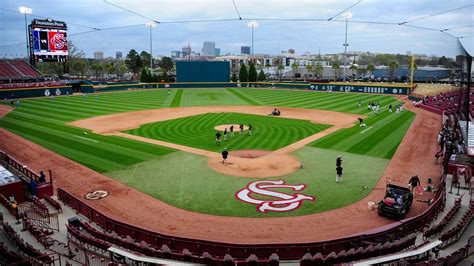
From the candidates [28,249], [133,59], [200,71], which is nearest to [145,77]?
[200,71]

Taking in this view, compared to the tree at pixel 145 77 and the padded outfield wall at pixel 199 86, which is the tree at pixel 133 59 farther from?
the padded outfield wall at pixel 199 86

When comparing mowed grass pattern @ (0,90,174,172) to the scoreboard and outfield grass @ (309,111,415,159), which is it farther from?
the scoreboard

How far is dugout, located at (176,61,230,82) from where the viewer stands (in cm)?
10850

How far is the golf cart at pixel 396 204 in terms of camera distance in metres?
17.1

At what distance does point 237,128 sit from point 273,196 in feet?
66.0

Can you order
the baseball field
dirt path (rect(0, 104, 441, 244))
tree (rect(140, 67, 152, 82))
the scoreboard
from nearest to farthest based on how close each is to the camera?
dirt path (rect(0, 104, 441, 244)) < the baseball field < the scoreboard < tree (rect(140, 67, 152, 82))

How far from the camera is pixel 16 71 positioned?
91750 millimetres

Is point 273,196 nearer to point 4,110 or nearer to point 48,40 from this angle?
point 4,110

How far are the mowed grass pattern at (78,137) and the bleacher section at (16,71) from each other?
1406 inches

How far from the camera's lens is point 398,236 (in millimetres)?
14414

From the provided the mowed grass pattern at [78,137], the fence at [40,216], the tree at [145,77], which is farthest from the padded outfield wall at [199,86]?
the fence at [40,216]

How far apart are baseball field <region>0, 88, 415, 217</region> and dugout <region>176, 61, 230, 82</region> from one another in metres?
54.8

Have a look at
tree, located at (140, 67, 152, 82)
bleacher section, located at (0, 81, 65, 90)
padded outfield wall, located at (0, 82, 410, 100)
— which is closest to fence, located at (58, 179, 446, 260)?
padded outfield wall, located at (0, 82, 410, 100)

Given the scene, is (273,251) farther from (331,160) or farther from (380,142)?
(380,142)
